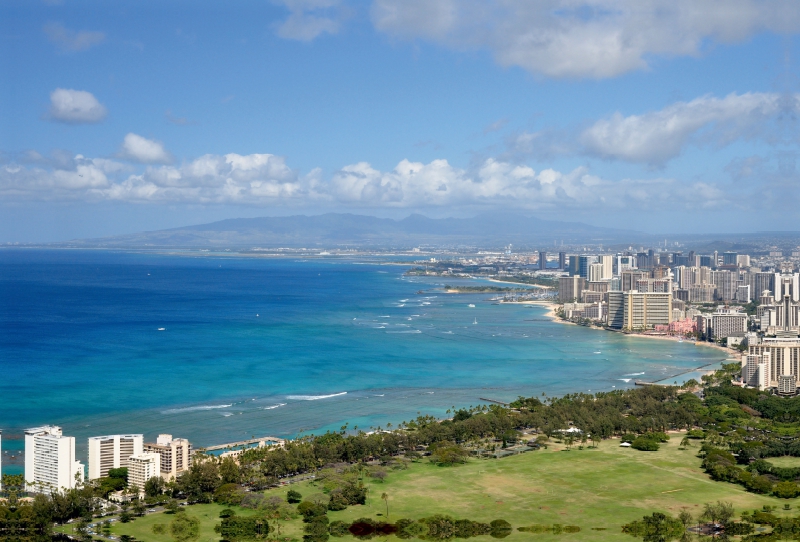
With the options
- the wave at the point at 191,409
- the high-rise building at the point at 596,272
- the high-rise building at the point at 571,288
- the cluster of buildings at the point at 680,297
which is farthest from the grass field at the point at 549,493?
the high-rise building at the point at 596,272

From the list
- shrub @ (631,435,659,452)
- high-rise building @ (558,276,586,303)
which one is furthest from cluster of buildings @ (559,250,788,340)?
shrub @ (631,435,659,452)

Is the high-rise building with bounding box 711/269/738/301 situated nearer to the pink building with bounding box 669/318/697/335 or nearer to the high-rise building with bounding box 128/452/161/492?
the pink building with bounding box 669/318/697/335

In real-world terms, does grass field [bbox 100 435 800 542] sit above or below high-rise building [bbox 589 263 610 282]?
below

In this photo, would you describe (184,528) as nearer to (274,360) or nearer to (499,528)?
(499,528)

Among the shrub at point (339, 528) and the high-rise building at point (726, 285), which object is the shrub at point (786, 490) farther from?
the high-rise building at point (726, 285)

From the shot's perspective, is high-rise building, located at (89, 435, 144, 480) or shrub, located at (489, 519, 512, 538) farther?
high-rise building, located at (89, 435, 144, 480)

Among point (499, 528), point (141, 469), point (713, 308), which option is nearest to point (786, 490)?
point (499, 528)

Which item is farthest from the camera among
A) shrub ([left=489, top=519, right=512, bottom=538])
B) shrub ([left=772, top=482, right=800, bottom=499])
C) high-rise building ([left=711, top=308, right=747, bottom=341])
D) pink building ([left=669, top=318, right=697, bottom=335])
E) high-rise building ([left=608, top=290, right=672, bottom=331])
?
high-rise building ([left=608, top=290, right=672, bottom=331])
